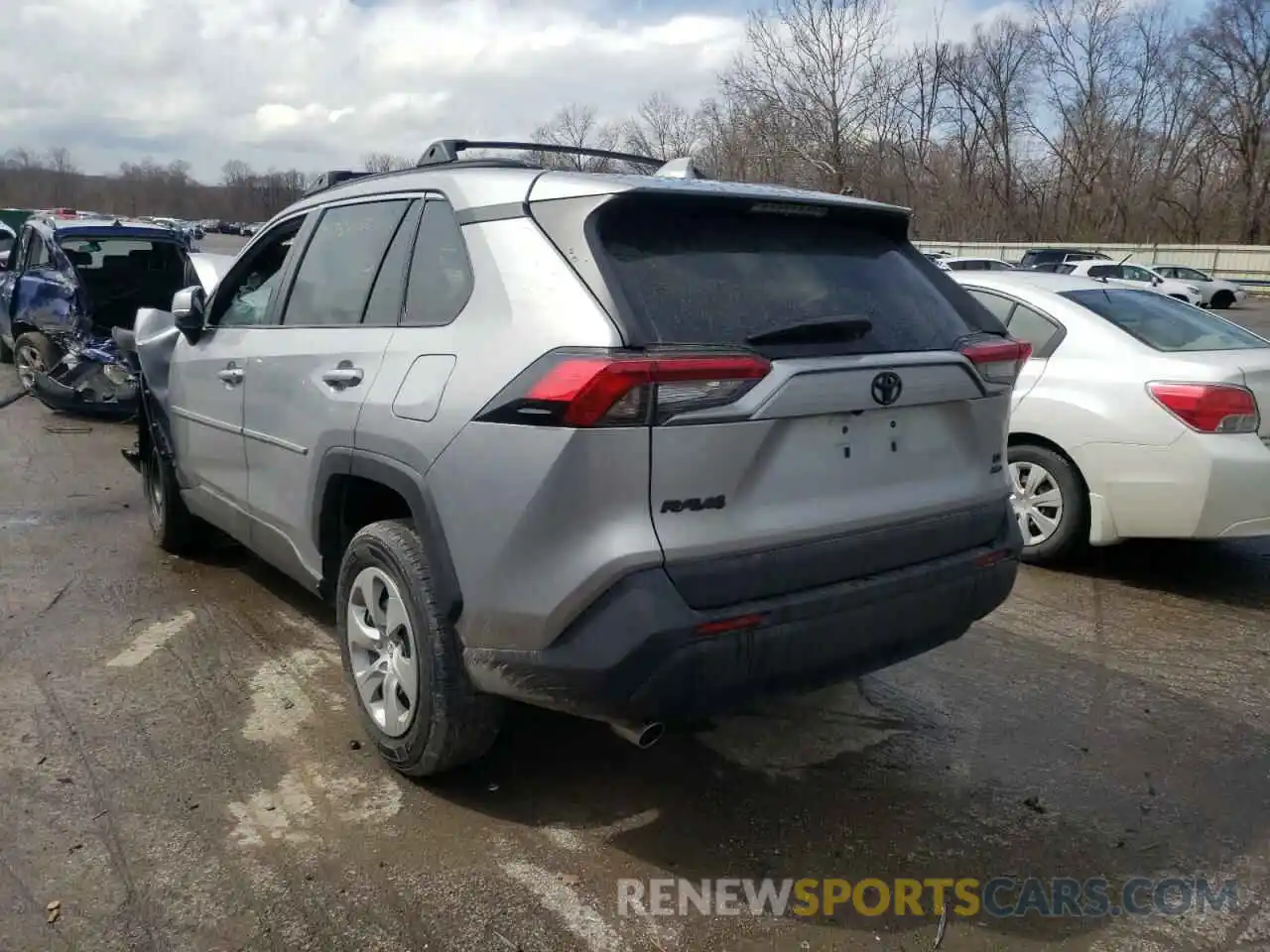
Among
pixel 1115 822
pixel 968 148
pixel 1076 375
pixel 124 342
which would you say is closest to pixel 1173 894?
pixel 1115 822

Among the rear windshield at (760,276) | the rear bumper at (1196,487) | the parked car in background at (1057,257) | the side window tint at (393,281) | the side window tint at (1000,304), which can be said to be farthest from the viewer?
the parked car in background at (1057,257)

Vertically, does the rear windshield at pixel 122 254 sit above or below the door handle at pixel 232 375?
above

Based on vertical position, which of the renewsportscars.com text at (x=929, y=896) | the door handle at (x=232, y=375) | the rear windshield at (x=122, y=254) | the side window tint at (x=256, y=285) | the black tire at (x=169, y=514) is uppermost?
the rear windshield at (x=122, y=254)

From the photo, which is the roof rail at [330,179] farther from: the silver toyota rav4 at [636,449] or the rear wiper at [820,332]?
the rear wiper at [820,332]

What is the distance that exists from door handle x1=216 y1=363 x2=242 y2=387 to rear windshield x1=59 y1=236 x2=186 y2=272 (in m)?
6.84

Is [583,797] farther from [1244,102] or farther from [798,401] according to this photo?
[1244,102]

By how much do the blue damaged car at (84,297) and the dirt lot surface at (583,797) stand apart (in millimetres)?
5118

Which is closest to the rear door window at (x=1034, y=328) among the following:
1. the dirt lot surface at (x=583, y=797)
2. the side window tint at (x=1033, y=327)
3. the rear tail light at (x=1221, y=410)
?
the side window tint at (x=1033, y=327)

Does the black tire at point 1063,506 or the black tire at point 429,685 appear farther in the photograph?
the black tire at point 1063,506

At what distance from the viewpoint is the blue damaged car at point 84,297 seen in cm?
935

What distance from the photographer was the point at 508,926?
2.61 meters

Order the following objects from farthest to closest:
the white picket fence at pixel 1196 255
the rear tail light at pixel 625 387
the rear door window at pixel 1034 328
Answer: the white picket fence at pixel 1196 255 < the rear door window at pixel 1034 328 < the rear tail light at pixel 625 387

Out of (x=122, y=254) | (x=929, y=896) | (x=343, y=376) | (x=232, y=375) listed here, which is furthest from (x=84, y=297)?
(x=929, y=896)

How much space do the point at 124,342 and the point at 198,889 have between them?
376 centimetres
